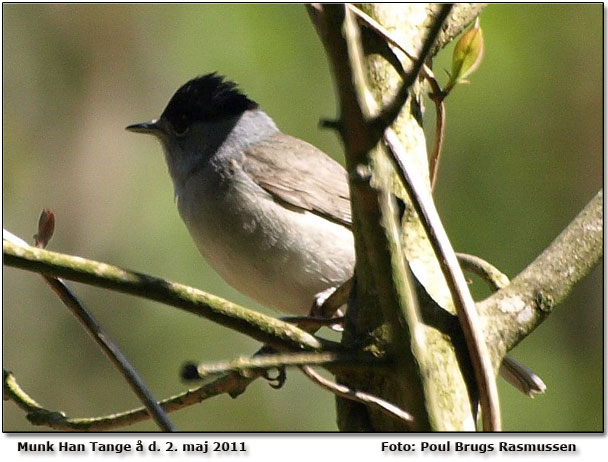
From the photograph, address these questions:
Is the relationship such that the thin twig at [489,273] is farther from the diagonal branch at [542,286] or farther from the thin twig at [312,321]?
the thin twig at [312,321]

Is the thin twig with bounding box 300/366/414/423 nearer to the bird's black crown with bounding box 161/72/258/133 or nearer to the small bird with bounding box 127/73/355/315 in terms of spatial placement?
the small bird with bounding box 127/73/355/315

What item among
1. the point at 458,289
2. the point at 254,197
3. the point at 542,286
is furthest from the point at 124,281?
the point at 254,197

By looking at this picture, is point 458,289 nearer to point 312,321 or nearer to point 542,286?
point 542,286

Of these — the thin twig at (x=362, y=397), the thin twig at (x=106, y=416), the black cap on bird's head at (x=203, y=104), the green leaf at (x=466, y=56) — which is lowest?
the thin twig at (x=106, y=416)

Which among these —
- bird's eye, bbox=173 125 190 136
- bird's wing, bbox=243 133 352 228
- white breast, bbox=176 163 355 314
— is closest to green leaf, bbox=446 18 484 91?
white breast, bbox=176 163 355 314

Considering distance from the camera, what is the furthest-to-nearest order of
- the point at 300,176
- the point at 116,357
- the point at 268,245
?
the point at 300,176, the point at 268,245, the point at 116,357

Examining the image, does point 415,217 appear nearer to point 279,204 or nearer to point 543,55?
point 279,204

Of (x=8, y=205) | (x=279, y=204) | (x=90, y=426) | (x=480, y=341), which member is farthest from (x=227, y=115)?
(x=480, y=341)

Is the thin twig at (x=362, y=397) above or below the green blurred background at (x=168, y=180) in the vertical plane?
below

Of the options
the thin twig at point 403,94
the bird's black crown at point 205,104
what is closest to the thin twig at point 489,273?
the thin twig at point 403,94
